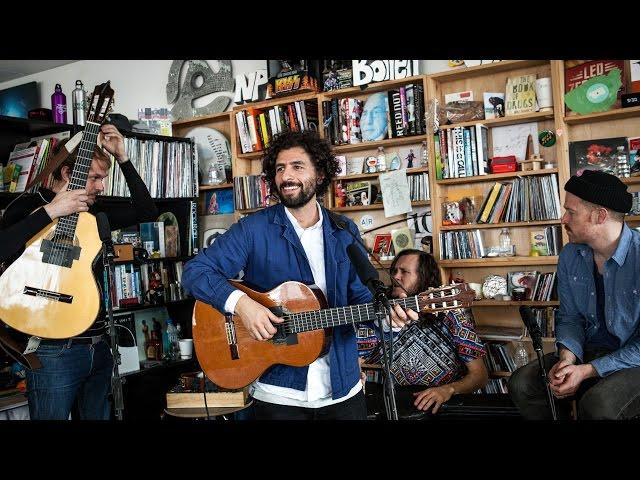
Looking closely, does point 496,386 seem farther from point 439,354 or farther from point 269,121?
point 269,121

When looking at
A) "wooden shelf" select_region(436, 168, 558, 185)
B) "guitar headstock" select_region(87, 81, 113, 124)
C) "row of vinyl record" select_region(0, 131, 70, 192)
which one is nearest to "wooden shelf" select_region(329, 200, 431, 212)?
"wooden shelf" select_region(436, 168, 558, 185)

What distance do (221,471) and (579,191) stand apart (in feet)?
6.46

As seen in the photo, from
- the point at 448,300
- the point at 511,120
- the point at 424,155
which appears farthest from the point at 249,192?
the point at 448,300

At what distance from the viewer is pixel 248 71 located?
4770 millimetres

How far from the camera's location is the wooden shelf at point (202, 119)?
4660 mm

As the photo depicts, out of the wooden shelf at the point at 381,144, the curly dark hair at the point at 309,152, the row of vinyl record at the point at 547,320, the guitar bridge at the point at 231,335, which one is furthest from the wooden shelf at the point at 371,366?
the curly dark hair at the point at 309,152

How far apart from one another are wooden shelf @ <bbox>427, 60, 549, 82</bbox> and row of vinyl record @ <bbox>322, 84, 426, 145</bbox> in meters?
0.17

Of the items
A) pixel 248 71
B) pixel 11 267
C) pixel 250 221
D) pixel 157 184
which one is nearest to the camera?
pixel 250 221

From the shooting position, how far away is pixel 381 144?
406 centimetres

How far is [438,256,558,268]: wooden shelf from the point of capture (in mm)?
3514

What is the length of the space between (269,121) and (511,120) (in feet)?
5.60

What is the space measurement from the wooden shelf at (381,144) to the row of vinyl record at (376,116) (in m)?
0.03
